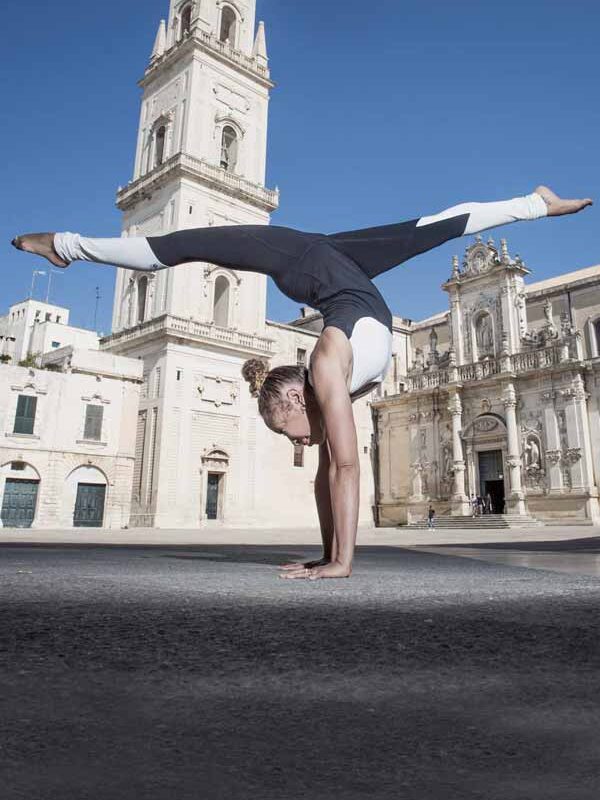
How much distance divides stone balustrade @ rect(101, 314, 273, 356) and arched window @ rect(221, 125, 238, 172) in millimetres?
7686

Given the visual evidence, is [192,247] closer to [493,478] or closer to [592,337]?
[493,478]

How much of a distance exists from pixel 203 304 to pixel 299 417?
860 inches

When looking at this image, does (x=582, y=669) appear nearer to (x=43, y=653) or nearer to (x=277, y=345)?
(x=43, y=653)

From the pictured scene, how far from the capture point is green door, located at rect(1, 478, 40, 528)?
19.6 metres

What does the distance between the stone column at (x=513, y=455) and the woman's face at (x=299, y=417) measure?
2233 cm

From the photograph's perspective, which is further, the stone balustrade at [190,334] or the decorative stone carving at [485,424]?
the decorative stone carving at [485,424]

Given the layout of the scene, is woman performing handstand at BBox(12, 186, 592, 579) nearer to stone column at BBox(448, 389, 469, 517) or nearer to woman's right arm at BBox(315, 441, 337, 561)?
woman's right arm at BBox(315, 441, 337, 561)

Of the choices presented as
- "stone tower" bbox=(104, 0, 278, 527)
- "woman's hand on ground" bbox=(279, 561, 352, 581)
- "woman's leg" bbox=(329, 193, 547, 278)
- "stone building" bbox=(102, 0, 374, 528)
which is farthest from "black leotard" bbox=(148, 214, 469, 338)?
"stone tower" bbox=(104, 0, 278, 527)

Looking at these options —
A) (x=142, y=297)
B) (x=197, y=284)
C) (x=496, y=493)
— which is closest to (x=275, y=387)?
(x=197, y=284)

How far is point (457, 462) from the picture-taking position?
2661 centimetres

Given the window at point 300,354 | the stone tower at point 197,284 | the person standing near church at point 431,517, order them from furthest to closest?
the window at point 300,354
the person standing near church at point 431,517
the stone tower at point 197,284

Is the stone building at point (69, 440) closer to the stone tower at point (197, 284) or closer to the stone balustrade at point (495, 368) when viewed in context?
the stone tower at point (197, 284)

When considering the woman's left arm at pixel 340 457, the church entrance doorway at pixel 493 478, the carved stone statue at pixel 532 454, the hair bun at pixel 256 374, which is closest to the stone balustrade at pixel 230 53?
the church entrance doorway at pixel 493 478

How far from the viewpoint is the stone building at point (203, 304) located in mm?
22812
